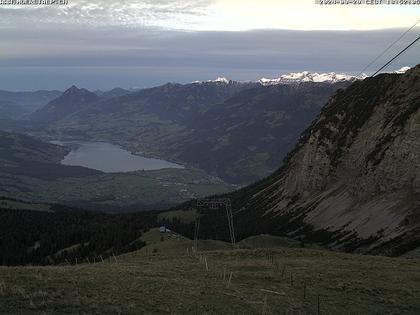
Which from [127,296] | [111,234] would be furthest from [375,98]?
[127,296]

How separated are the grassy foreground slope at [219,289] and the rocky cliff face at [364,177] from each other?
5391 cm

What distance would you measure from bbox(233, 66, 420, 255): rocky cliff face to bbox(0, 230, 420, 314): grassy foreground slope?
5391 cm

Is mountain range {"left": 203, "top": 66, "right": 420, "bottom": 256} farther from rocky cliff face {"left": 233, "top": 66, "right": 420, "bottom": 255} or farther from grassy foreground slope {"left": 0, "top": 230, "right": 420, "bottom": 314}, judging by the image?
grassy foreground slope {"left": 0, "top": 230, "right": 420, "bottom": 314}

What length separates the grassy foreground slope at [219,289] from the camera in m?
28.7

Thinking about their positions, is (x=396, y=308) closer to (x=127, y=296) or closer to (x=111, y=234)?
(x=127, y=296)

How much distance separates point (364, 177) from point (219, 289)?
379ft

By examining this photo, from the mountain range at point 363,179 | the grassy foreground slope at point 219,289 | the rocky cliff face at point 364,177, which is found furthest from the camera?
the rocky cliff face at point 364,177

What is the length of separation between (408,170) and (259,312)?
10470 centimetres

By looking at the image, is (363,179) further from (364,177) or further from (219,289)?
(219,289)

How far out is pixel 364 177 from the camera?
142 metres

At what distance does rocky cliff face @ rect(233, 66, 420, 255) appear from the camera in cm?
11362

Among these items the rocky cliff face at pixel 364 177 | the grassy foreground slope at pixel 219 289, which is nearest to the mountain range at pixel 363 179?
the rocky cliff face at pixel 364 177

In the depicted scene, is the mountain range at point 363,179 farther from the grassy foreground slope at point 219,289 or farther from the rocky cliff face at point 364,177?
the grassy foreground slope at point 219,289

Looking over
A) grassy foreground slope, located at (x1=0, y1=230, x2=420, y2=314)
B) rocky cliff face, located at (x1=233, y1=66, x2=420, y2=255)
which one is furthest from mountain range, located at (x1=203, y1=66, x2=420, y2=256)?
grassy foreground slope, located at (x1=0, y1=230, x2=420, y2=314)
